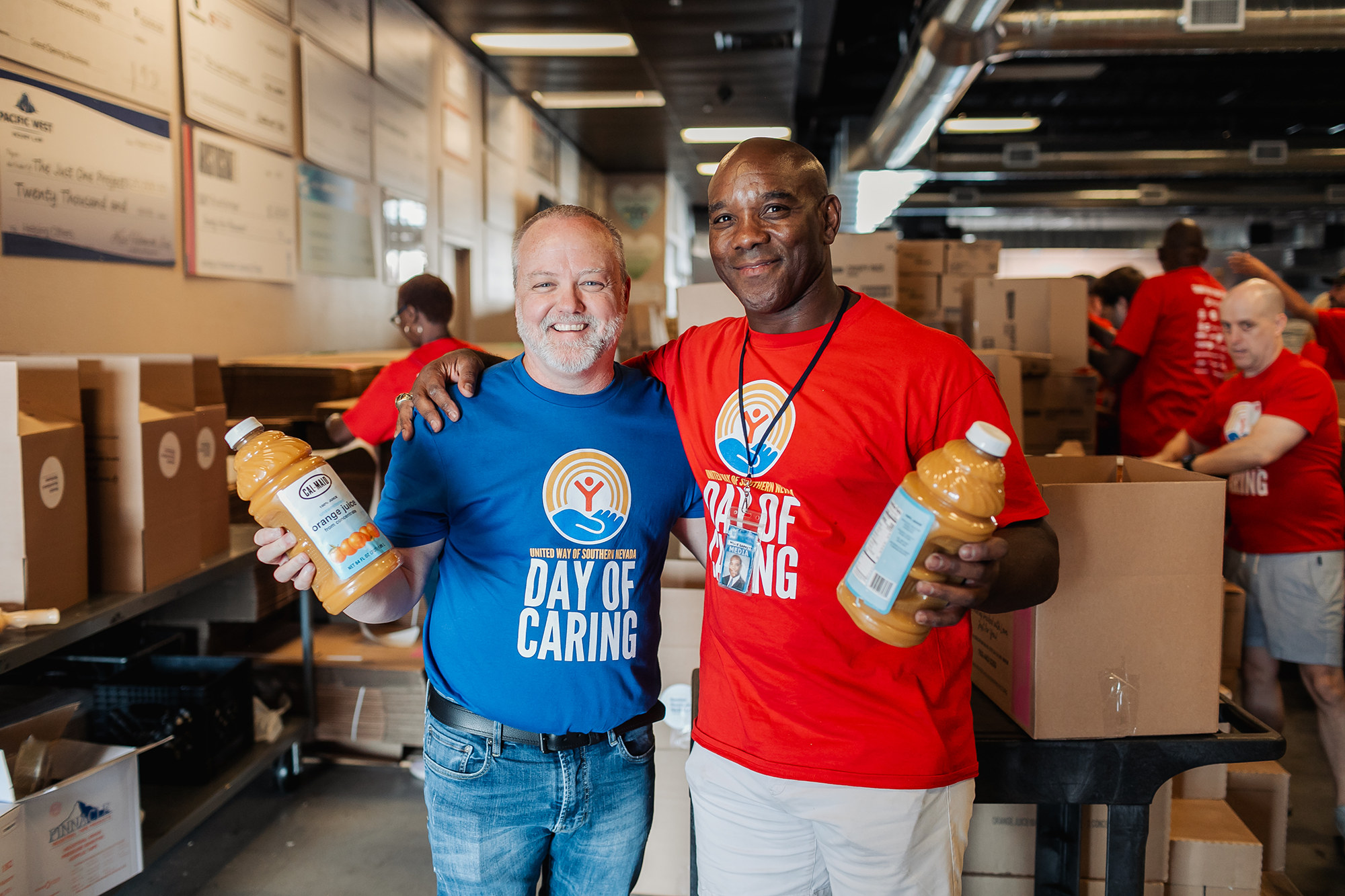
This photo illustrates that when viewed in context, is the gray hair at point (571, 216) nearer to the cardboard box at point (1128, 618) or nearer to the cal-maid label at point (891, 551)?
the cal-maid label at point (891, 551)

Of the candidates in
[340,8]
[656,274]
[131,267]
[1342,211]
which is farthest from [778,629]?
[1342,211]

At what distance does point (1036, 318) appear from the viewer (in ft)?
13.8

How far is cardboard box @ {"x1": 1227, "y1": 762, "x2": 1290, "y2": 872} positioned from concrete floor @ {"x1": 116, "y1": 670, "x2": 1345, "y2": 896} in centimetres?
14

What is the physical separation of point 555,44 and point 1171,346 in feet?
15.8

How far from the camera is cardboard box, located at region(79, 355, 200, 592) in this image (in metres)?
2.19

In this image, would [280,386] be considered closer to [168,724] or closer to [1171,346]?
[168,724]

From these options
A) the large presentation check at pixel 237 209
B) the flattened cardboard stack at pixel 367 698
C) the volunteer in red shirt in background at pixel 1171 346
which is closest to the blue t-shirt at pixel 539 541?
the flattened cardboard stack at pixel 367 698

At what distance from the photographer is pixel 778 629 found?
133cm

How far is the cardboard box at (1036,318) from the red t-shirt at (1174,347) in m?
0.23

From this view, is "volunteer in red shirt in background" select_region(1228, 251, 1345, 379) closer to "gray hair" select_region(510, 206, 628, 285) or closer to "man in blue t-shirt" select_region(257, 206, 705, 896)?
"gray hair" select_region(510, 206, 628, 285)

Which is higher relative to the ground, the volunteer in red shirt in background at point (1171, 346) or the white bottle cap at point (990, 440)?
the volunteer in red shirt in background at point (1171, 346)

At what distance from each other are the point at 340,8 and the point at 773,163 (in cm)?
421

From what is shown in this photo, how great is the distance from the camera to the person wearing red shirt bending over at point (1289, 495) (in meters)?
2.85

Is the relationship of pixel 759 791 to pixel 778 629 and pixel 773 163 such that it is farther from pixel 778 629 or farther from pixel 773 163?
pixel 773 163
